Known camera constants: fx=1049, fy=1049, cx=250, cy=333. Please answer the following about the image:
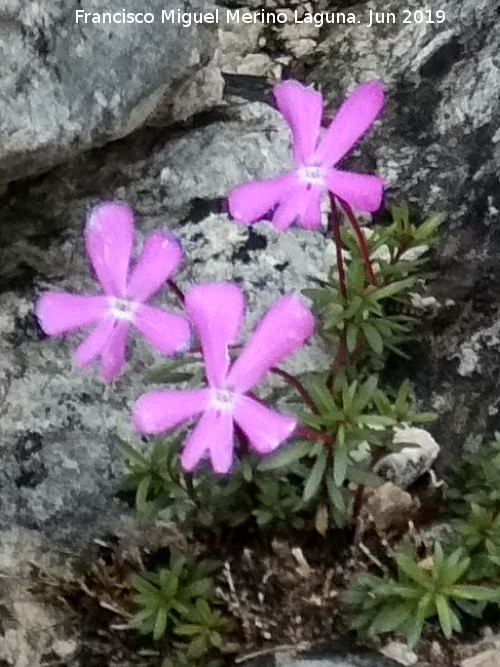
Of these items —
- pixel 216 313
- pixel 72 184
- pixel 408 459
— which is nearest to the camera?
pixel 216 313

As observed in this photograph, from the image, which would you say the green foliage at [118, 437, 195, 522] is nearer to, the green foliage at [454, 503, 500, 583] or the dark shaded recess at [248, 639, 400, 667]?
the dark shaded recess at [248, 639, 400, 667]

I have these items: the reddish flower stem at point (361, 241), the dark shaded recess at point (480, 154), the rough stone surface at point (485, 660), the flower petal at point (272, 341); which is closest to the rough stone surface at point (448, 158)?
the dark shaded recess at point (480, 154)

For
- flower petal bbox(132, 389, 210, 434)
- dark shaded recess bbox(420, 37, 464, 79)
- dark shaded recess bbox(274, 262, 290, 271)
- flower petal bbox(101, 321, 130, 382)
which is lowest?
flower petal bbox(132, 389, 210, 434)

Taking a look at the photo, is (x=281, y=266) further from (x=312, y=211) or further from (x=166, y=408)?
(x=166, y=408)

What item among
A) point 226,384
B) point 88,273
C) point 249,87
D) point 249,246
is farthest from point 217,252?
point 226,384

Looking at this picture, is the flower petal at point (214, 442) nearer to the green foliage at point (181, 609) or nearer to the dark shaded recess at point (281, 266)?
the green foliage at point (181, 609)

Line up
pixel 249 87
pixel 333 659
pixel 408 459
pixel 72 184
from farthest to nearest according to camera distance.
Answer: pixel 249 87, pixel 72 184, pixel 408 459, pixel 333 659

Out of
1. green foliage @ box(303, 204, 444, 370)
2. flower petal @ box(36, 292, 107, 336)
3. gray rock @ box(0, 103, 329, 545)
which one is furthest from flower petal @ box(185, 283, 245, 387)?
gray rock @ box(0, 103, 329, 545)

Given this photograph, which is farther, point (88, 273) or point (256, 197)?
point (88, 273)
